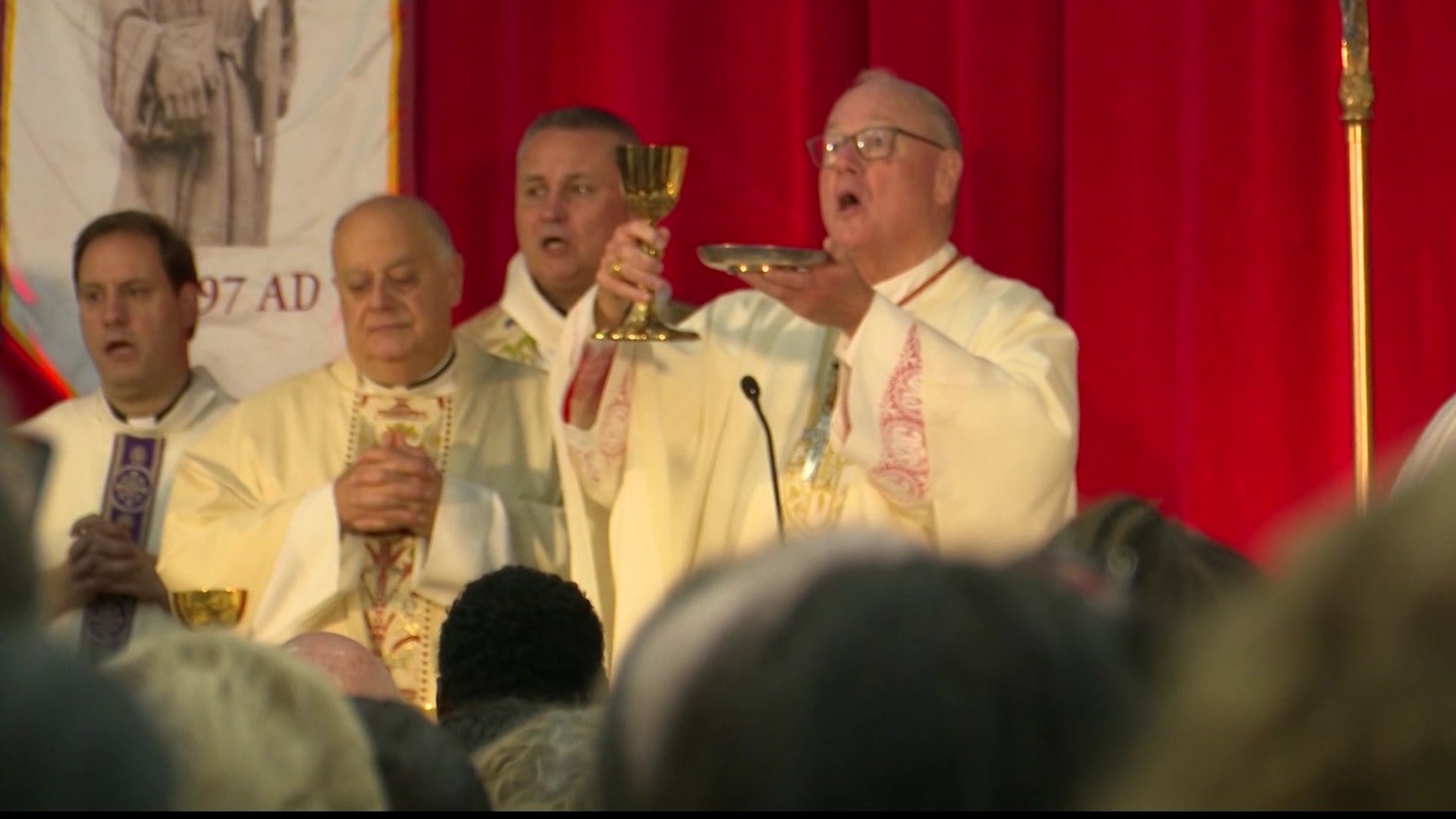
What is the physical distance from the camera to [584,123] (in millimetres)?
5312

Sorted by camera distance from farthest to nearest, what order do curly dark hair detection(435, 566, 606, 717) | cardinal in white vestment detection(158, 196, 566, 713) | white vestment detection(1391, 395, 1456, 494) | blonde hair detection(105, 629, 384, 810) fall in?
1. cardinal in white vestment detection(158, 196, 566, 713)
2. white vestment detection(1391, 395, 1456, 494)
3. curly dark hair detection(435, 566, 606, 717)
4. blonde hair detection(105, 629, 384, 810)

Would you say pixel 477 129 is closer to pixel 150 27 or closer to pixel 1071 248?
pixel 150 27

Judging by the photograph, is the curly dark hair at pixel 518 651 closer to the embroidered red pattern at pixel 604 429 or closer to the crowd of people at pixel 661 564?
the crowd of people at pixel 661 564

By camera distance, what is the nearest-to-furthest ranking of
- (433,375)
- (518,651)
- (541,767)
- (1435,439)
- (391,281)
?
1. (541,767)
2. (518,651)
3. (1435,439)
4. (391,281)
5. (433,375)

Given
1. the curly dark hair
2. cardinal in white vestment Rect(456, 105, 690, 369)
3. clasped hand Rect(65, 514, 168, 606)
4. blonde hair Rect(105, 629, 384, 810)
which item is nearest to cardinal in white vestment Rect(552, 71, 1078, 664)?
cardinal in white vestment Rect(456, 105, 690, 369)

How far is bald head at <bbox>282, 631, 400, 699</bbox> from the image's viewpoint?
130 inches

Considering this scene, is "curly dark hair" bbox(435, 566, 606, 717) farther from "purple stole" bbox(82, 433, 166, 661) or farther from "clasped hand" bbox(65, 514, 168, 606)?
"purple stole" bbox(82, 433, 166, 661)

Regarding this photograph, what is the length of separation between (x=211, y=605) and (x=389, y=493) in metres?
0.46

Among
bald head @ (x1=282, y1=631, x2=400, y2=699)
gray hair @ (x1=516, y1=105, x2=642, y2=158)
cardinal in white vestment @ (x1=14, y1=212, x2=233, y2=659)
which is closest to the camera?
bald head @ (x1=282, y1=631, x2=400, y2=699)

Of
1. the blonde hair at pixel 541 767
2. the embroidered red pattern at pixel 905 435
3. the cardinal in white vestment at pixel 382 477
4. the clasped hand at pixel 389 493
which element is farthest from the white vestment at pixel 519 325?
the blonde hair at pixel 541 767

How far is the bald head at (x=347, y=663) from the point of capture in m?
3.30

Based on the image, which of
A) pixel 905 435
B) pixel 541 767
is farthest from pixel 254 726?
pixel 905 435

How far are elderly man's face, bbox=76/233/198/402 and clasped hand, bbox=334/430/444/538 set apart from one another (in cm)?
95

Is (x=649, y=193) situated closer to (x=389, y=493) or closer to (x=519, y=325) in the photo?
(x=389, y=493)
